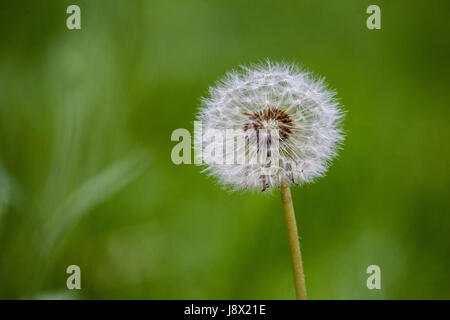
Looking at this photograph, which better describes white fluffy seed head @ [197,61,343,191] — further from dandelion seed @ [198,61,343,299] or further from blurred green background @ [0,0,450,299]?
blurred green background @ [0,0,450,299]

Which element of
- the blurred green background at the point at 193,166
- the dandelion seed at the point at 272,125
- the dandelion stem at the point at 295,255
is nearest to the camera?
the dandelion stem at the point at 295,255

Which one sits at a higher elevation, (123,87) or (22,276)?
(123,87)

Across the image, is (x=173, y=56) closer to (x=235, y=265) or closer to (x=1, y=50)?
(x=1, y=50)

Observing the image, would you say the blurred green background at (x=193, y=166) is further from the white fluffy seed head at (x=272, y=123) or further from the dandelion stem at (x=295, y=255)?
the dandelion stem at (x=295, y=255)

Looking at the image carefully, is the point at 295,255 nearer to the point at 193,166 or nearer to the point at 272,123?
the point at 272,123

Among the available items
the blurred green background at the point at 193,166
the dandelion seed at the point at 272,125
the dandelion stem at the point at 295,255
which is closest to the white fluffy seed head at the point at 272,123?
the dandelion seed at the point at 272,125
